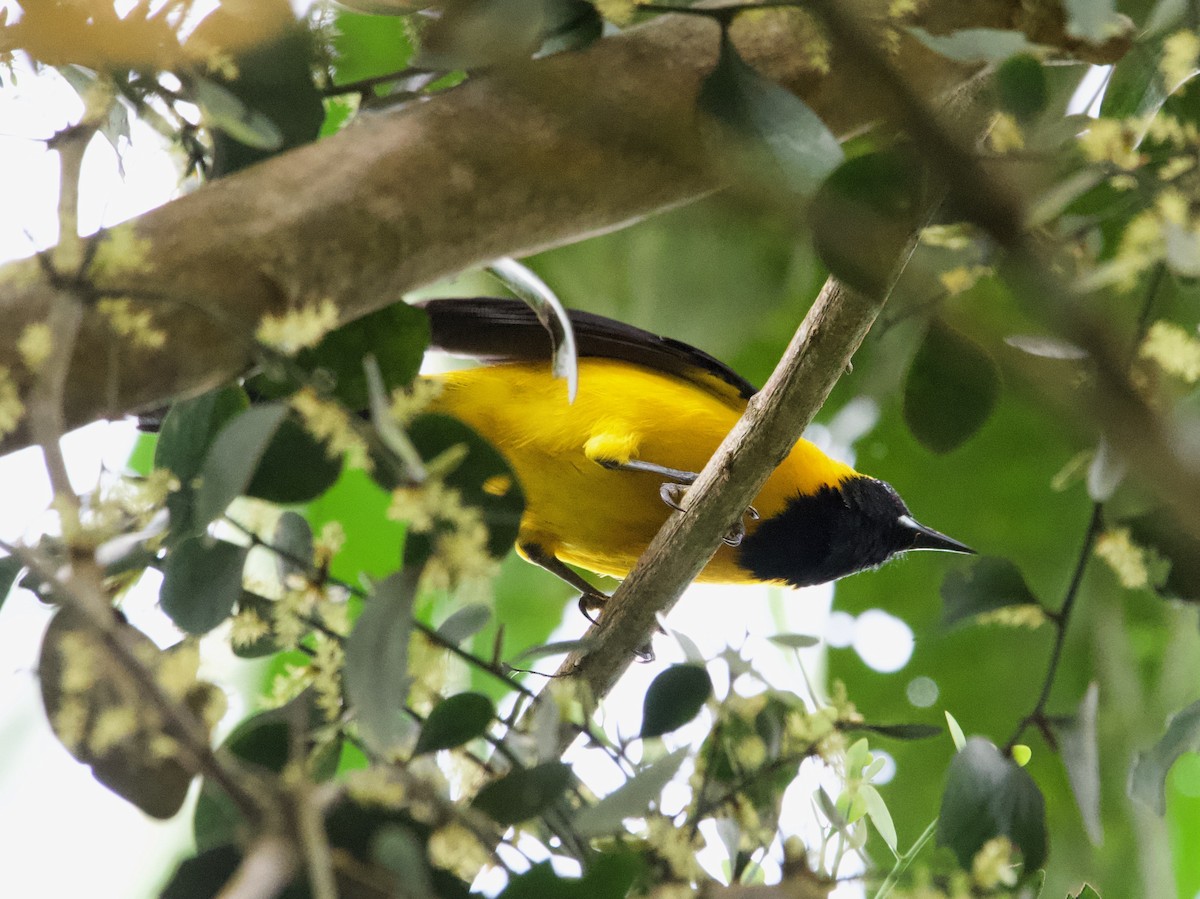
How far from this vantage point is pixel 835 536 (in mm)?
1871

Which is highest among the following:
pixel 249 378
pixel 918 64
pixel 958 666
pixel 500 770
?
pixel 918 64

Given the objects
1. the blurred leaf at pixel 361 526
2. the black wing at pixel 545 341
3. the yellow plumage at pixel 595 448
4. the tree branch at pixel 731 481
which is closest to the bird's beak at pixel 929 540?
the yellow plumage at pixel 595 448

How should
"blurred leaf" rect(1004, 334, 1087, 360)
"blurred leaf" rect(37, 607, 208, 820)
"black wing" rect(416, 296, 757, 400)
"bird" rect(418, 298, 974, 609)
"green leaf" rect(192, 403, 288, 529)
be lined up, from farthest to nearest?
"bird" rect(418, 298, 974, 609) → "black wing" rect(416, 296, 757, 400) → "blurred leaf" rect(1004, 334, 1087, 360) → "green leaf" rect(192, 403, 288, 529) → "blurred leaf" rect(37, 607, 208, 820)

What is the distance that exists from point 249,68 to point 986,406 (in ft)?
2.03

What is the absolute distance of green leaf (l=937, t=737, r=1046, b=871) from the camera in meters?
0.74

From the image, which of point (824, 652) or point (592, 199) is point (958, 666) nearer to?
point (824, 652)

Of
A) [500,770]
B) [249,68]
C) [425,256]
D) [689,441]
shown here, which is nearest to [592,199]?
[425,256]

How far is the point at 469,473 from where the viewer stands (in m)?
0.66

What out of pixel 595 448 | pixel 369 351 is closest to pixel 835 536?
pixel 595 448

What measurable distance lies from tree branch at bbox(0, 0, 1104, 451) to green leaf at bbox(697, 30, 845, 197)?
0.04 m

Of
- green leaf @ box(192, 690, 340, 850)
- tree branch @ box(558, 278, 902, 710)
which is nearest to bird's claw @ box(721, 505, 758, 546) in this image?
tree branch @ box(558, 278, 902, 710)

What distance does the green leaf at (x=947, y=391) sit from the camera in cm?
91

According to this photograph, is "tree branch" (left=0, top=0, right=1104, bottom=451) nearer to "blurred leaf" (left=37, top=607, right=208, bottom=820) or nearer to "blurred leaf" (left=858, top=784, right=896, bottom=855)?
"blurred leaf" (left=37, top=607, right=208, bottom=820)

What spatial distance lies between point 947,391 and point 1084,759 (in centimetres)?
30
